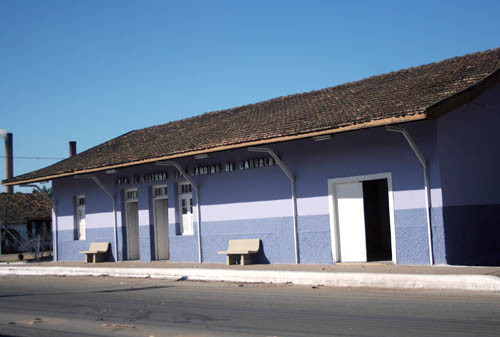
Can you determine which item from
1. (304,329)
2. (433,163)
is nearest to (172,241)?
(433,163)

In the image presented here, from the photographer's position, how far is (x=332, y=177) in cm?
1521

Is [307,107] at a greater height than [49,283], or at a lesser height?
greater

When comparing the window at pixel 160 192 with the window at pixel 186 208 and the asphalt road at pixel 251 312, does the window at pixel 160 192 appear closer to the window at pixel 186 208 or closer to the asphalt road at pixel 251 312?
the window at pixel 186 208

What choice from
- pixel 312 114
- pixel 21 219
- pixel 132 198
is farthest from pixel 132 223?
pixel 21 219

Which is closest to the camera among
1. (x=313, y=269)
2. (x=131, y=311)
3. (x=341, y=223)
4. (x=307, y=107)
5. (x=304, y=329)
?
(x=304, y=329)

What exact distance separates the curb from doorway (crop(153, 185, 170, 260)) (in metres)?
2.74

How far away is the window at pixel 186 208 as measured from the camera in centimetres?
1904

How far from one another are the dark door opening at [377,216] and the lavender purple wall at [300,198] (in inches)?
87.6

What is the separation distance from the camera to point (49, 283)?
16312 mm

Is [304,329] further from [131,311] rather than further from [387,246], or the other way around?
[387,246]

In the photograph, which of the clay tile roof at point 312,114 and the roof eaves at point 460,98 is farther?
the clay tile roof at point 312,114

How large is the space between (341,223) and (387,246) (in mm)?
3206

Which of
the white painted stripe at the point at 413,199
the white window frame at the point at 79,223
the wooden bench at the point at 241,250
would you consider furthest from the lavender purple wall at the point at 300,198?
the white window frame at the point at 79,223

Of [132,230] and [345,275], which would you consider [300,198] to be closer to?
[345,275]
